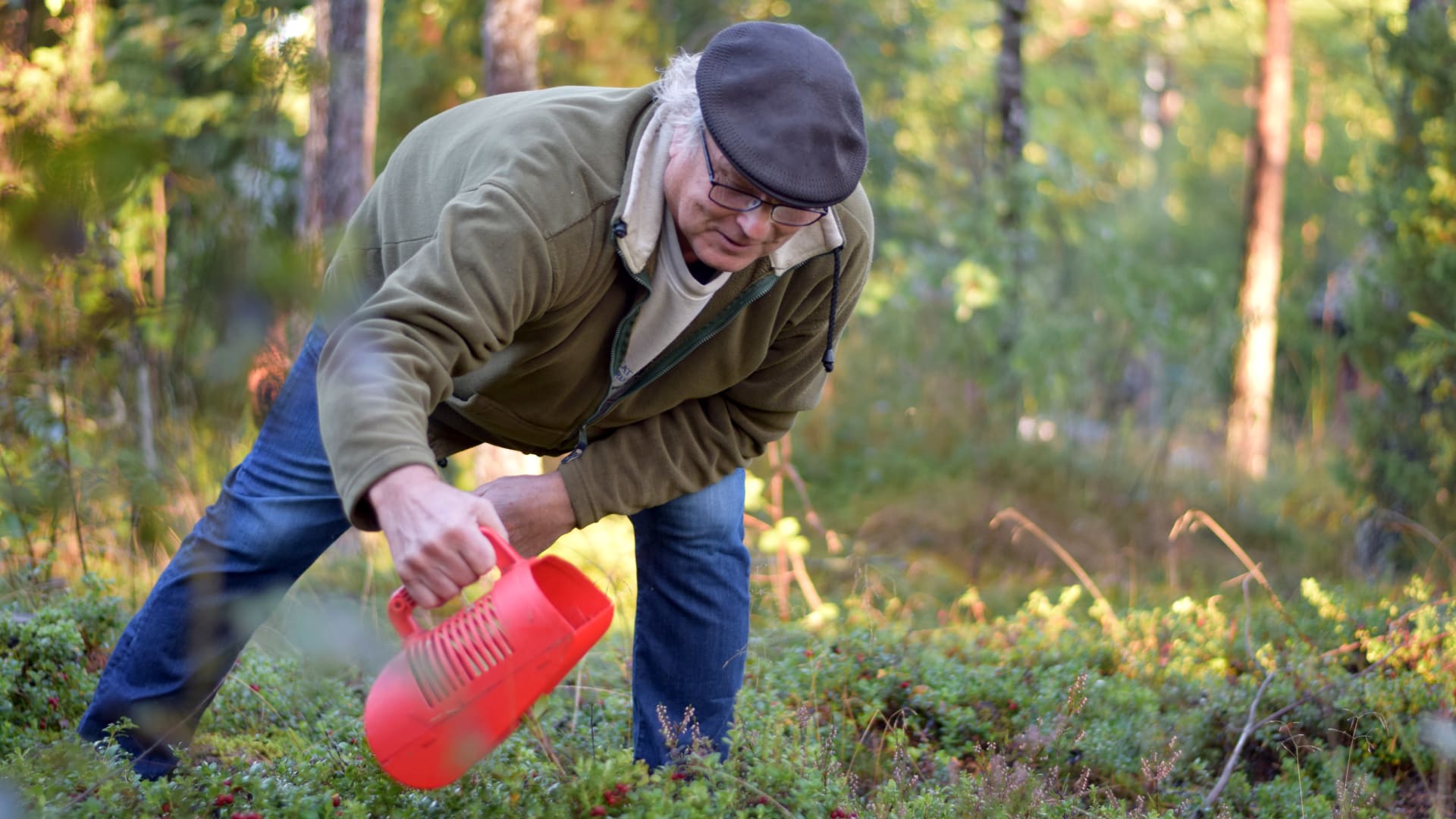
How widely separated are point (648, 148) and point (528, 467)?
3.51 m

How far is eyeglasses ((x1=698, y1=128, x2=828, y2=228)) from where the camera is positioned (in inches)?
75.9

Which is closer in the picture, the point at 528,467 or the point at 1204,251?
the point at 528,467

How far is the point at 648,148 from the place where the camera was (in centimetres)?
205

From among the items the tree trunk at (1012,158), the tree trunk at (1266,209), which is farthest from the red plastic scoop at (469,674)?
the tree trunk at (1266,209)

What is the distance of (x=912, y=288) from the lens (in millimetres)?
8016

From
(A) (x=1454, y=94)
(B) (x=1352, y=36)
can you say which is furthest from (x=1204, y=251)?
(A) (x=1454, y=94)

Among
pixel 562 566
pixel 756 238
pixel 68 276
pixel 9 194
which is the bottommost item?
pixel 562 566

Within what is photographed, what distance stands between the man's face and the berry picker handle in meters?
0.63

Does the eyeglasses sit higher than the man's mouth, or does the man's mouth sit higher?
the eyeglasses

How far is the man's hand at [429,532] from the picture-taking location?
1.57 m

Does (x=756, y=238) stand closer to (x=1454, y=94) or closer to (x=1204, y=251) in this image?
(x=1454, y=94)

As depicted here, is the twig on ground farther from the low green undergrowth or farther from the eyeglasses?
the eyeglasses

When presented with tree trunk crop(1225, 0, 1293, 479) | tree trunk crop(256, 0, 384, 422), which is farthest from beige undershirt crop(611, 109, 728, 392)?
tree trunk crop(1225, 0, 1293, 479)

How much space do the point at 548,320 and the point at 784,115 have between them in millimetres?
529
